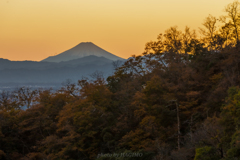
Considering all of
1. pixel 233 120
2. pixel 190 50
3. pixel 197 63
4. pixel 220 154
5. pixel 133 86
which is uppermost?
pixel 190 50

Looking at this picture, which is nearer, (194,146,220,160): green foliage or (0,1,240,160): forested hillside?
(194,146,220,160): green foliage

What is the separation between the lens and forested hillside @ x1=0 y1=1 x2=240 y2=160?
58.9ft

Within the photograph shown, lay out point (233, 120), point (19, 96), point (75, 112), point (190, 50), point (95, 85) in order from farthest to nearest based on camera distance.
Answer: point (19, 96), point (190, 50), point (95, 85), point (75, 112), point (233, 120)

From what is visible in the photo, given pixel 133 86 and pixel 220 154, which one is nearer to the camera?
pixel 220 154

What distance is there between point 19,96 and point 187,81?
86.5ft

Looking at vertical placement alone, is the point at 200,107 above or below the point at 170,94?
below

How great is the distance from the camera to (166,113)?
19062mm

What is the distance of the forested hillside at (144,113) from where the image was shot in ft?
58.9

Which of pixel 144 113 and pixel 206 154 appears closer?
pixel 206 154

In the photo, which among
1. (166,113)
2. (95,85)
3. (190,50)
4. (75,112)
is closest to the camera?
(166,113)

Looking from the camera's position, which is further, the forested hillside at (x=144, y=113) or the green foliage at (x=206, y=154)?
the forested hillside at (x=144, y=113)

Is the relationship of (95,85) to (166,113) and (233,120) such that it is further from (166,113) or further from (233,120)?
(233,120)

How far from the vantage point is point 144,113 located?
66.9ft

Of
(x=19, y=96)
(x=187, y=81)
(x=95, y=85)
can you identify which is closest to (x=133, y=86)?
(x=95, y=85)
